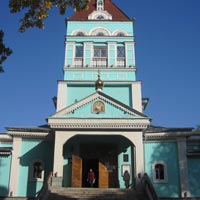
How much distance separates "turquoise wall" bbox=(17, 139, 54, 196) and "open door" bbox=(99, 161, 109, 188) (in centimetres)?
279

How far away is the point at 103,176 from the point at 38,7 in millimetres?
11177

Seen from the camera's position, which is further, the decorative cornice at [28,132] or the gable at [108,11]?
the gable at [108,11]

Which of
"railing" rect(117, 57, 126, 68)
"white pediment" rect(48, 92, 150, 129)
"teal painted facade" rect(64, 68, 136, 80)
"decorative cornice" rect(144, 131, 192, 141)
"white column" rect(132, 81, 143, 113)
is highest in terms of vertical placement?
"railing" rect(117, 57, 126, 68)

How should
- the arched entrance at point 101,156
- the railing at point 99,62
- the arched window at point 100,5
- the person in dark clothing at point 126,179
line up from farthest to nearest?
1. the arched window at point 100,5
2. the railing at point 99,62
3. the arched entrance at point 101,156
4. the person in dark clothing at point 126,179

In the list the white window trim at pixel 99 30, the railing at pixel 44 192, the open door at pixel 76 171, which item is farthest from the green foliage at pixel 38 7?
the white window trim at pixel 99 30

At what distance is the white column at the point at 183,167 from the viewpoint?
1702 centimetres

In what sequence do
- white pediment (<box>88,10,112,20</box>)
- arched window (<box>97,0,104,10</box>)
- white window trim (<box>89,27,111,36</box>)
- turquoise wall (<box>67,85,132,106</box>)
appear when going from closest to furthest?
1. turquoise wall (<box>67,85,132,106</box>)
2. white window trim (<box>89,27,111,36</box>)
3. white pediment (<box>88,10,112,20</box>)
4. arched window (<box>97,0,104,10</box>)

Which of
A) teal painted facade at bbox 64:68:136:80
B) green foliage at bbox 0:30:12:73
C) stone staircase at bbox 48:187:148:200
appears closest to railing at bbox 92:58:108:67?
teal painted facade at bbox 64:68:136:80

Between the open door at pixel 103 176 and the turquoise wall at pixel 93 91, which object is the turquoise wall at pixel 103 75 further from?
the open door at pixel 103 176

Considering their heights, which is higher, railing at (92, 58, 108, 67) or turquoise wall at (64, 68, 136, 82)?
railing at (92, 58, 108, 67)

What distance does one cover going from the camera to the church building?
637 inches

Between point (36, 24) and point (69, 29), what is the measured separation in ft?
50.1

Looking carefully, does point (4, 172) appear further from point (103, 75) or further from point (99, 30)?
point (99, 30)

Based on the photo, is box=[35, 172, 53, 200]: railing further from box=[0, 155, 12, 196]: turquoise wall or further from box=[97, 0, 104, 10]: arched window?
box=[97, 0, 104, 10]: arched window
